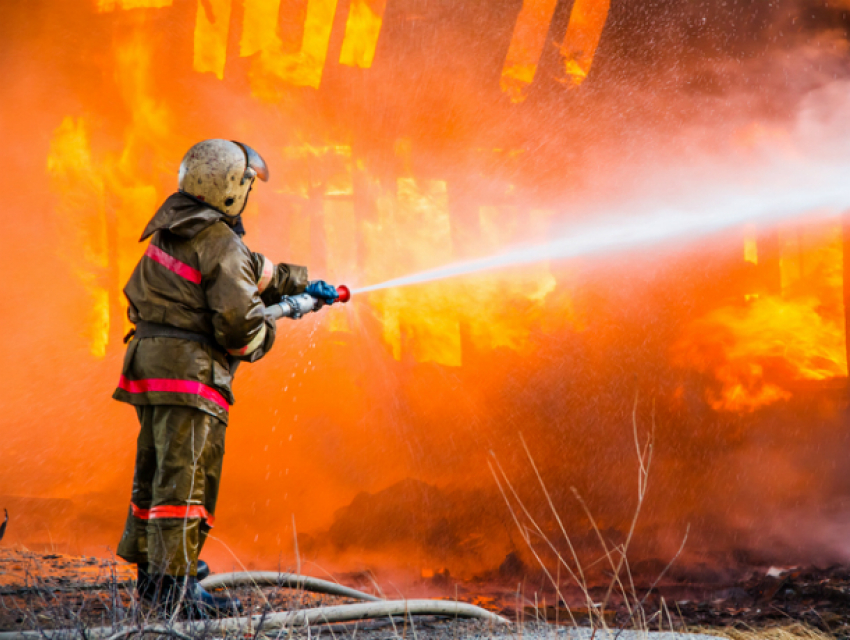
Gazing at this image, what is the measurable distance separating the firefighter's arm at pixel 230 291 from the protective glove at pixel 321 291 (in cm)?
32

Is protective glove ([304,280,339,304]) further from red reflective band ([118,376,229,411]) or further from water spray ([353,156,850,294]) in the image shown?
water spray ([353,156,850,294])

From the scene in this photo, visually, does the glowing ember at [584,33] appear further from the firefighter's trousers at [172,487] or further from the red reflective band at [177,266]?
the firefighter's trousers at [172,487]

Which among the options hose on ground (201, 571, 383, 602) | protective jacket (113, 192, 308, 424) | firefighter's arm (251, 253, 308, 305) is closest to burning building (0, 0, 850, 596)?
hose on ground (201, 571, 383, 602)

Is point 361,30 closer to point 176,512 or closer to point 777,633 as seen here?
point 176,512

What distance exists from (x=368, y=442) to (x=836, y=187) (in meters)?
7.11

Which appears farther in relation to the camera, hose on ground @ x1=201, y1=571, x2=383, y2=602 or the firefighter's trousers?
hose on ground @ x1=201, y1=571, x2=383, y2=602

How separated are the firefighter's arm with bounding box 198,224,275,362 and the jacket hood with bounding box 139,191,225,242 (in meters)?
0.05

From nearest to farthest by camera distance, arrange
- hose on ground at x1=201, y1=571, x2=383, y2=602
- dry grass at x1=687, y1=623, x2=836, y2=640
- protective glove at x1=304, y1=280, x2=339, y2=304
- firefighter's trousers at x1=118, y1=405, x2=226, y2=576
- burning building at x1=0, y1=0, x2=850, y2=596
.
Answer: firefighter's trousers at x1=118, y1=405, x2=226, y2=576 < protective glove at x1=304, y1=280, x2=339, y2=304 < hose on ground at x1=201, y1=571, x2=383, y2=602 < dry grass at x1=687, y1=623, x2=836, y2=640 < burning building at x1=0, y1=0, x2=850, y2=596

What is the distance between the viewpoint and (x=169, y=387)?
9.02 ft

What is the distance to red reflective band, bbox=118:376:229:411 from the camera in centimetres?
275

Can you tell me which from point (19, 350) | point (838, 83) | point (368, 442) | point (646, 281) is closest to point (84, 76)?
point (19, 350)

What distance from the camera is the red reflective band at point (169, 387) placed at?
2.75m

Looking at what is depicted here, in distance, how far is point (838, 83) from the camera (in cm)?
828

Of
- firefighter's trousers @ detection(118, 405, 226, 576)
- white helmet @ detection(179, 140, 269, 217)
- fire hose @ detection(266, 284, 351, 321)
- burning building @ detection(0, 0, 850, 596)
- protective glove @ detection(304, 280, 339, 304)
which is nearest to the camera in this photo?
firefighter's trousers @ detection(118, 405, 226, 576)
